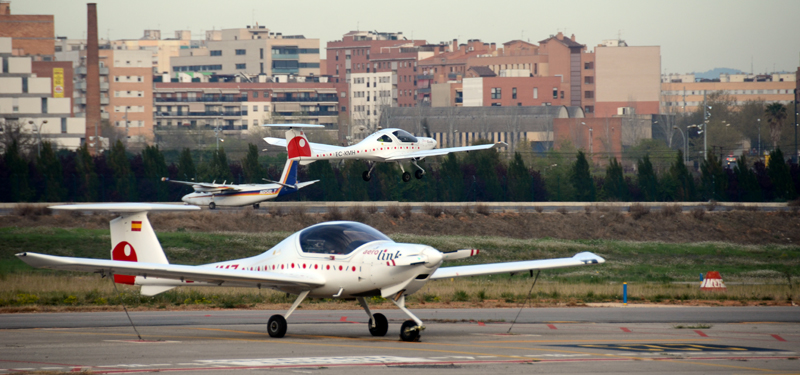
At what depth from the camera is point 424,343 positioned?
17.0m

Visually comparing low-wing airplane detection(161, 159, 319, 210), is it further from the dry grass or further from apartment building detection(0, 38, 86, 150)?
apartment building detection(0, 38, 86, 150)

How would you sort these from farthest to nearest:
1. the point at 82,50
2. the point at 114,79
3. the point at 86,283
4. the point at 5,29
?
1. the point at 82,50
2. the point at 114,79
3. the point at 5,29
4. the point at 86,283

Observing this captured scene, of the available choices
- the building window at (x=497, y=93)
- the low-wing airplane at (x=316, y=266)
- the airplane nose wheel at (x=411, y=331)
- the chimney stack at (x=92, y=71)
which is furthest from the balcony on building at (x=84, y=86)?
the airplane nose wheel at (x=411, y=331)

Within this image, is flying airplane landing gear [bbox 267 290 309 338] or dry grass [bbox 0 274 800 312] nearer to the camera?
flying airplane landing gear [bbox 267 290 309 338]

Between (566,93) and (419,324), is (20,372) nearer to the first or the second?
(419,324)

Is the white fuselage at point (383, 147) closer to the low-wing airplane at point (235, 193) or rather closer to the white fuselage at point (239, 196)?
the low-wing airplane at point (235, 193)

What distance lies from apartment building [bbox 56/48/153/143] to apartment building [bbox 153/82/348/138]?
16967 millimetres

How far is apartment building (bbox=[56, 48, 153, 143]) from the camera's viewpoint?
6496 inches

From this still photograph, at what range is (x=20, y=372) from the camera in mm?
13742

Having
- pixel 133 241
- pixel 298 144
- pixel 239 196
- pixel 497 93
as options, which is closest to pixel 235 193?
pixel 239 196

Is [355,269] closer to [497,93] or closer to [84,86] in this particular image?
[84,86]

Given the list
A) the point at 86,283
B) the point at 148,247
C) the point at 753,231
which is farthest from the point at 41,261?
the point at 753,231

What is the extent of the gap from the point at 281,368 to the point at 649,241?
156 feet

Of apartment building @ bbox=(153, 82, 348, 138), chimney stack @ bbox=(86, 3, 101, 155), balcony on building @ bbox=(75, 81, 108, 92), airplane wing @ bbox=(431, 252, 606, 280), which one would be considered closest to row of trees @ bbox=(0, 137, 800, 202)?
airplane wing @ bbox=(431, 252, 606, 280)
